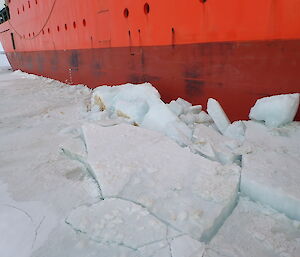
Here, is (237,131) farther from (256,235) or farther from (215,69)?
(256,235)

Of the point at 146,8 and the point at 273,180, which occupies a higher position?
the point at 146,8

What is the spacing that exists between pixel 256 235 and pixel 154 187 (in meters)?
0.53

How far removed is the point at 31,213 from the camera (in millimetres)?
1297

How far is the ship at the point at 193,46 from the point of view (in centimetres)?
174

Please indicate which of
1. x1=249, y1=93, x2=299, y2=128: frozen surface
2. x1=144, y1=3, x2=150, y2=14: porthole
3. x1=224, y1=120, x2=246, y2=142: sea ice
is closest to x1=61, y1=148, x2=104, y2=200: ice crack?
x1=224, y1=120, x2=246, y2=142: sea ice

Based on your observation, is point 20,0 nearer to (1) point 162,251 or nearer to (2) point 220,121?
(2) point 220,121

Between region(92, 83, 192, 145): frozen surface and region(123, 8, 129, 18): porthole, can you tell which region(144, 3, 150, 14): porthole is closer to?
region(123, 8, 129, 18): porthole

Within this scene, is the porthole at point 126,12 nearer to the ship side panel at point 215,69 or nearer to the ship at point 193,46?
the ship at point 193,46

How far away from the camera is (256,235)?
110cm

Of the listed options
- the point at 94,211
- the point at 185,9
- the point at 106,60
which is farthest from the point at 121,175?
the point at 106,60

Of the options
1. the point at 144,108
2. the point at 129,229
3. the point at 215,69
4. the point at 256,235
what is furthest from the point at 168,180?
the point at 215,69

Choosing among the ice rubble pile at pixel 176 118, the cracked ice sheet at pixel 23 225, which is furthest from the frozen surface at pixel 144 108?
the cracked ice sheet at pixel 23 225

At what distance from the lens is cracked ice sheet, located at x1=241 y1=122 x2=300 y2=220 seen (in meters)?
1.21

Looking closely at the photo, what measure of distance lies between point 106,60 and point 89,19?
0.73 metres
